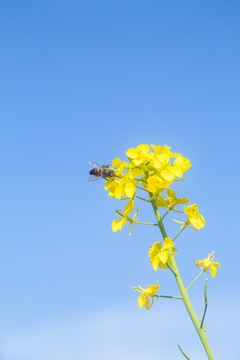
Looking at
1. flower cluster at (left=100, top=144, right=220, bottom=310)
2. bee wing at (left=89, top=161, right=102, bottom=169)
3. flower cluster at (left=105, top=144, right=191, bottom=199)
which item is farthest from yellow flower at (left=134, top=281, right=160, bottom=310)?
bee wing at (left=89, top=161, right=102, bottom=169)

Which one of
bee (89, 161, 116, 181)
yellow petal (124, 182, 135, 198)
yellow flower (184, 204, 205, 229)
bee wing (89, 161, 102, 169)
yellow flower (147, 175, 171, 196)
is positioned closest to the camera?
yellow flower (147, 175, 171, 196)

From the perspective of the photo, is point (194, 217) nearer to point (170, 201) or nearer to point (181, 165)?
point (170, 201)

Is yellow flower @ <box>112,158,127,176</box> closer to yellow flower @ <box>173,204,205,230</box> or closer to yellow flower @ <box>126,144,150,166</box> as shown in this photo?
yellow flower @ <box>126,144,150,166</box>

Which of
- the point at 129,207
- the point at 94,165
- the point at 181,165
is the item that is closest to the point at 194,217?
the point at 181,165

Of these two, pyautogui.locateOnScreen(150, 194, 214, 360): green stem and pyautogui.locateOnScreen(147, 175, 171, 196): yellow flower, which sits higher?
pyautogui.locateOnScreen(147, 175, 171, 196): yellow flower

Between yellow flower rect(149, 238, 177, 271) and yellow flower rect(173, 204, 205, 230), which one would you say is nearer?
yellow flower rect(149, 238, 177, 271)

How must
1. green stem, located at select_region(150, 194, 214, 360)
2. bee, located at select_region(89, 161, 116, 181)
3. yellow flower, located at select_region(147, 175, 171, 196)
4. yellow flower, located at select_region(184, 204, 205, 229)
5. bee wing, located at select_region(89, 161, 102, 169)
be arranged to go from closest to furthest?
green stem, located at select_region(150, 194, 214, 360)
yellow flower, located at select_region(147, 175, 171, 196)
yellow flower, located at select_region(184, 204, 205, 229)
bee, located at select_region(89, 161, 116, 181)
bee wing, located at select_region(89, 161, 102, 169)

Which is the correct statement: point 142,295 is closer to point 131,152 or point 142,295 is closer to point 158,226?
point 158,226

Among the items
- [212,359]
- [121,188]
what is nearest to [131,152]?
[121,188]
